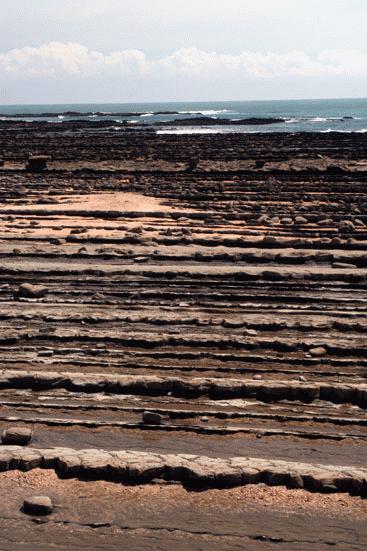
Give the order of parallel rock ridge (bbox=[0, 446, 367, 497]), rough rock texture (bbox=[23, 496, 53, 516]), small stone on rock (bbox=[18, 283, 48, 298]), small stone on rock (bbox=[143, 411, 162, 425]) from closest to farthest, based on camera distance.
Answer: rough rock texture (bbox=[23, 496, 53, 516]) < parallel rock ridge (bbox=[0, 446, 367, 497]) < small stone on rock (bbox=[143, 411, 162, 425]) < small stone on rock (bbox=[18, 283, 48, 298])

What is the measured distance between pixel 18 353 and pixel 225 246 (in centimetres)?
807

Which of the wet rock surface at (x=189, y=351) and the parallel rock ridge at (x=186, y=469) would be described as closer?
the parallel rock ridge at (x=186, y=469)

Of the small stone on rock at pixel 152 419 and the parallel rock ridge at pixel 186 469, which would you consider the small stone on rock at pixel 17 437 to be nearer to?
the parallel rock ridge at pixel 186 469

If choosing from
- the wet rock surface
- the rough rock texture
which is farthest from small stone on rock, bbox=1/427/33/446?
the rough rock texture

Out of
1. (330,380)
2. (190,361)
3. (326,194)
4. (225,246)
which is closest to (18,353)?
(190,361)

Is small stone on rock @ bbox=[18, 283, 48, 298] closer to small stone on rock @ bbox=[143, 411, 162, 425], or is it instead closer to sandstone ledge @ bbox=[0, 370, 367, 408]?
sandstone ledge @ bbox=[0, 370, 367, 408]

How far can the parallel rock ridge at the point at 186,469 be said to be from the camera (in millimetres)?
7754

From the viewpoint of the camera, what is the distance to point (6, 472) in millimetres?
8125

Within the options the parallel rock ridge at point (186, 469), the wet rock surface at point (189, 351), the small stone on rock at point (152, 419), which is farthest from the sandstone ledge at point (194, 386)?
the parallel rock ridge at point (186, 469)

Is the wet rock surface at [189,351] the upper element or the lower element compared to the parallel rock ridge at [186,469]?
upper

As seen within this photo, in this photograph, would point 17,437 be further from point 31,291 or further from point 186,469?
point 31,291

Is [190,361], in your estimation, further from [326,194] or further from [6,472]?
[326,194]

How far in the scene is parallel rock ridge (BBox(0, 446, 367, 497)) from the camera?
775 centimetres

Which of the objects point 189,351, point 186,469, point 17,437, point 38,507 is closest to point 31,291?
point 189,351
